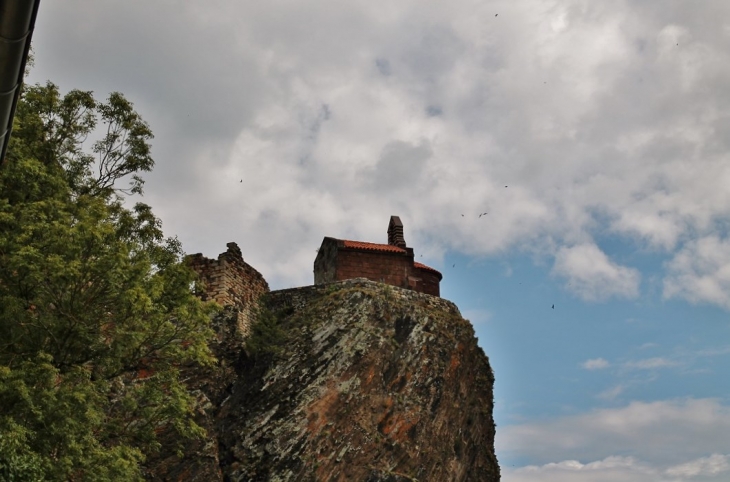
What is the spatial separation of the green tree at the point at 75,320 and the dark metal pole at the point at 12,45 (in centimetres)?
1201

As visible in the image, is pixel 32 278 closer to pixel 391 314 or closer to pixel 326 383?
pixel 326 383

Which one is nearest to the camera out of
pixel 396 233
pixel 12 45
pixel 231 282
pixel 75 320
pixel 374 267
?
pixel 12 45

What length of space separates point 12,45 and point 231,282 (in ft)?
88.3

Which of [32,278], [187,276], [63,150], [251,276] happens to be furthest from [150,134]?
[251,276]

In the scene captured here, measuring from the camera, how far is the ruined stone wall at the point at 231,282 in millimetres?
29438

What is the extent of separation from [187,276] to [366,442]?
1128 cm

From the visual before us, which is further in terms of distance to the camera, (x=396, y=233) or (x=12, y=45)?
(x=396, y=233)

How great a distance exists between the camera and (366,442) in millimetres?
26703

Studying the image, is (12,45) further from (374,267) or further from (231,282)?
(374,267)

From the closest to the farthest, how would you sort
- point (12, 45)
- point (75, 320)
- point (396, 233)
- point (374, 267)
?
1. point (12, 45)
2. point (75, 320)
3. point (374, 267)
4. point (396, 233)

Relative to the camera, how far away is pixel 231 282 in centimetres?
3008

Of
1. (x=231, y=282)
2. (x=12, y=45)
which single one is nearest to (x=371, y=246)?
(x=231, y=282)

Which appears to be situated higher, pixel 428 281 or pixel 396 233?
pixel 396 233

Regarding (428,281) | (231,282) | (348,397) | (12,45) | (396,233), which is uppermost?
(396,233)
